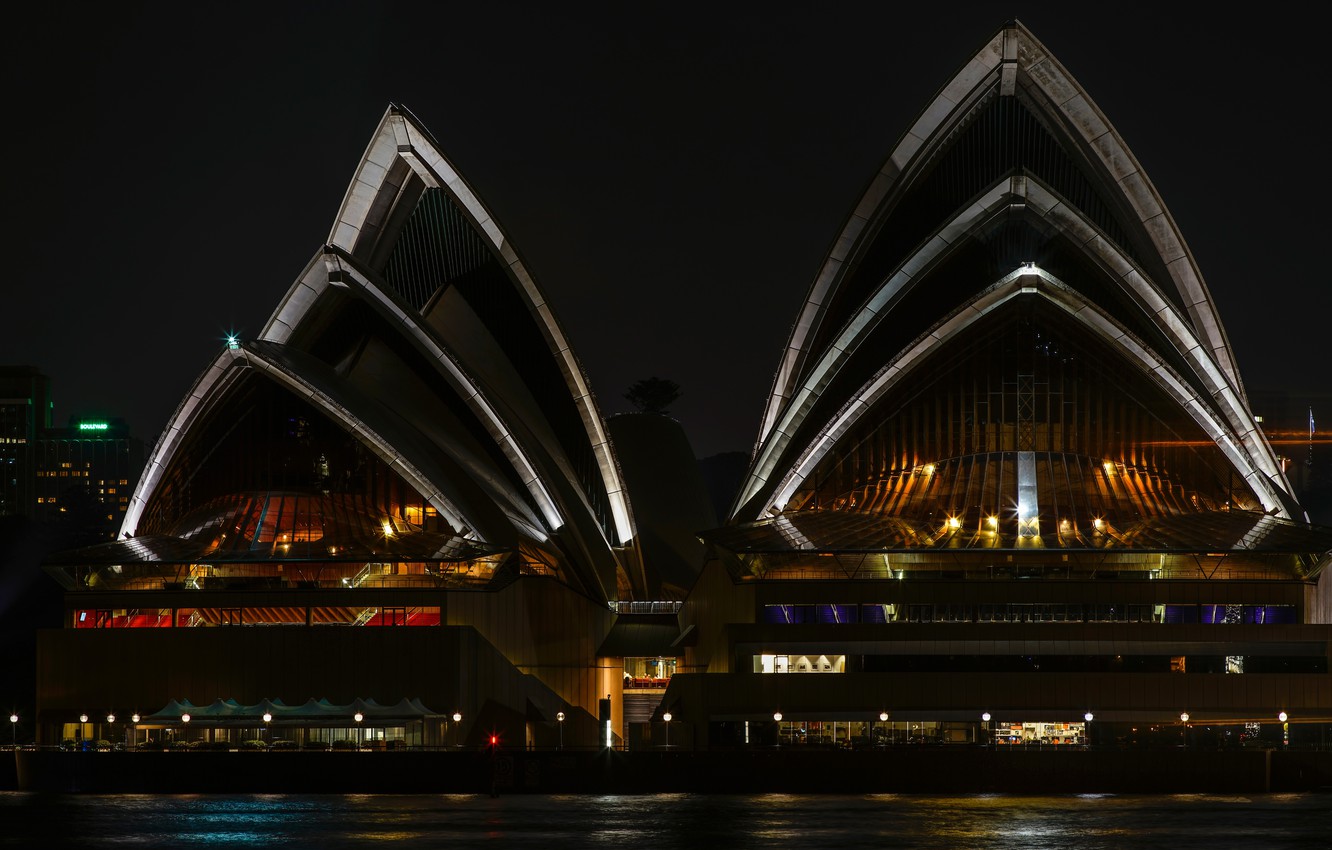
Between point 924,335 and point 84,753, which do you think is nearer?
point 84,753

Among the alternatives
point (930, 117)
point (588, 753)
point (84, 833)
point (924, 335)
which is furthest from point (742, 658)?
point (84, 833)

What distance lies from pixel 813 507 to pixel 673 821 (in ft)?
84.0

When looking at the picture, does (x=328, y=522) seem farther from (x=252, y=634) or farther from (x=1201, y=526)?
(x=1201, y=526)

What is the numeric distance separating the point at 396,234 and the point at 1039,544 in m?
28.3

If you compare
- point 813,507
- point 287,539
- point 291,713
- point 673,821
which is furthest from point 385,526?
point 673,821

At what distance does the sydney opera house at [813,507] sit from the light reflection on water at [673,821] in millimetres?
7604

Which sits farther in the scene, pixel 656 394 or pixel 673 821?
pixel 656 394

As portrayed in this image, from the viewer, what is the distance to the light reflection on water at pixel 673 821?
154ft

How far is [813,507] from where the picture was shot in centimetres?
7638

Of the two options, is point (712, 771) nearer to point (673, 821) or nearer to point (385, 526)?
point (673, 821)

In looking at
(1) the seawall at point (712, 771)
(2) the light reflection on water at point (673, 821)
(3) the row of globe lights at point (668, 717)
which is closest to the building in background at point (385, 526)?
(3) the row of globe lights at point (668, 717)

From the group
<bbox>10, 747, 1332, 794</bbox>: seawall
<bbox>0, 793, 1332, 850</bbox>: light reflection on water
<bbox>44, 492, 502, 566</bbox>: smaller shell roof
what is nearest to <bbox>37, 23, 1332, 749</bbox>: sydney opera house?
<bbox>44, 492, 502, 566</bbox>: smaller shell roof

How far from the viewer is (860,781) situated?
63.2 metres

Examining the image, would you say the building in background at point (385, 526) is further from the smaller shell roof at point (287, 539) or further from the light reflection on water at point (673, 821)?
the light reflection on water at point (673, 821)
